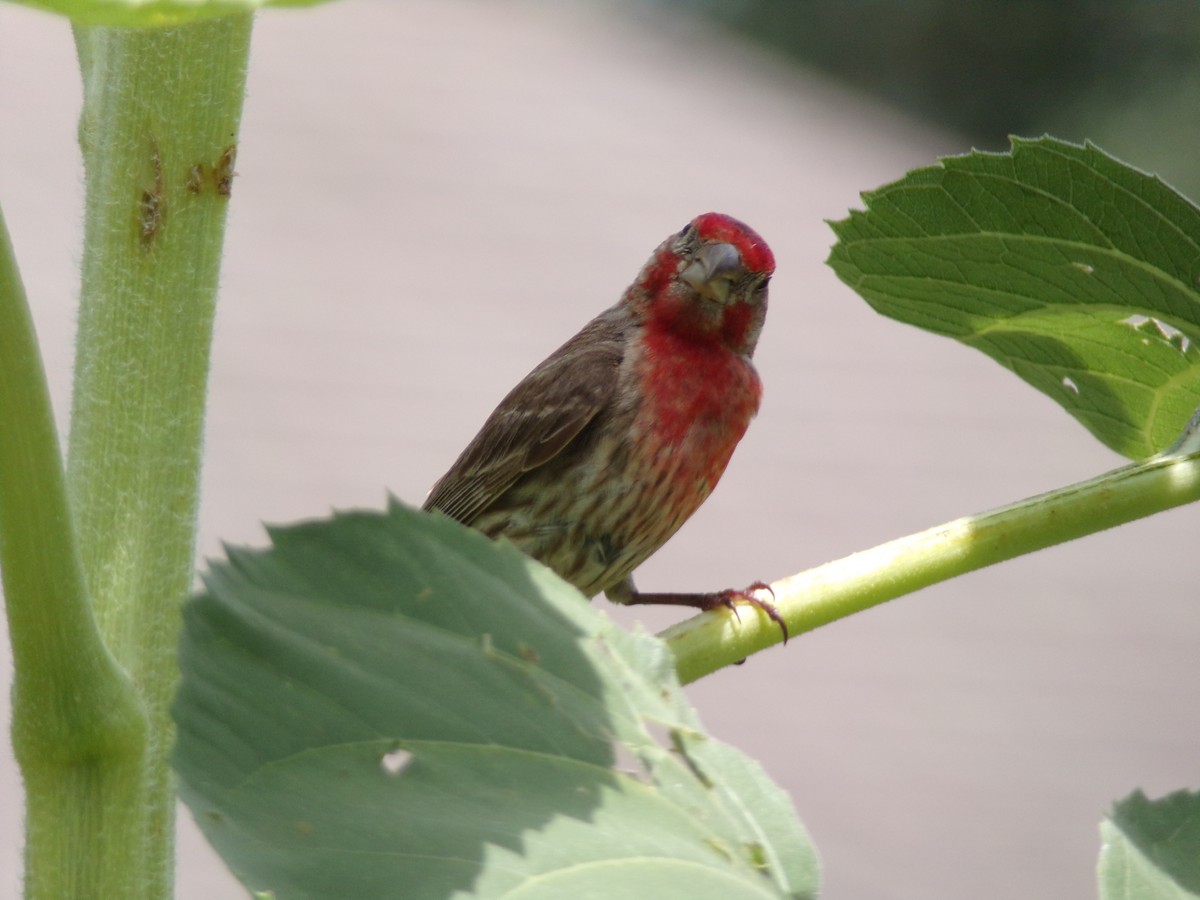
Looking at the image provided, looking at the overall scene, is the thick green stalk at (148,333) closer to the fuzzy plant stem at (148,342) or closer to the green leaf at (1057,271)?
the fuzzy plant stem at (148,342)

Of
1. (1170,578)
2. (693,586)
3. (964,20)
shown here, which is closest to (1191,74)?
(964,20)

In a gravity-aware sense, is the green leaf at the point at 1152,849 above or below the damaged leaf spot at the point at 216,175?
below

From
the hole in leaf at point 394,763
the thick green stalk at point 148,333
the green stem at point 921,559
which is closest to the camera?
the hole in leaf at point 394,763

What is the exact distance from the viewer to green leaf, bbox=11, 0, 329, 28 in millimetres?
710

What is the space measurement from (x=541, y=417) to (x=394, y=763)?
103 inches

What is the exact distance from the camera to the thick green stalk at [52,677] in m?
0.92

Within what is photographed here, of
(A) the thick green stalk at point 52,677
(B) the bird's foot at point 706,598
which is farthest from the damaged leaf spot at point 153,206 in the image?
(B) the bird's foot at point 706,598

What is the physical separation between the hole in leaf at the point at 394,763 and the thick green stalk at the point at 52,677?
0.16 m

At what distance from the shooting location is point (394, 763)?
106 cm

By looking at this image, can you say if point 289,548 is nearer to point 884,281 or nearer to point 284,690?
point 284,690

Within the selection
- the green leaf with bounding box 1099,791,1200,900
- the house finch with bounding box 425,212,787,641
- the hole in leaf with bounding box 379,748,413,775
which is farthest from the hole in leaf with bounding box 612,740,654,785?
the house finch with bounding box 425,212,787,641

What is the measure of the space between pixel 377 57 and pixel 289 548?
13703 mm

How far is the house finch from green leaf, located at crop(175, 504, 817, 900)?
2.18m

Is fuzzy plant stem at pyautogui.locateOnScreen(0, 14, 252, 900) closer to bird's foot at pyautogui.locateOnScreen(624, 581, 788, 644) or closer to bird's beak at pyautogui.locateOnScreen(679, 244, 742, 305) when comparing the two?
bird's foot at pyautogui.locateOnScreen(624, 581, 788, 644)
